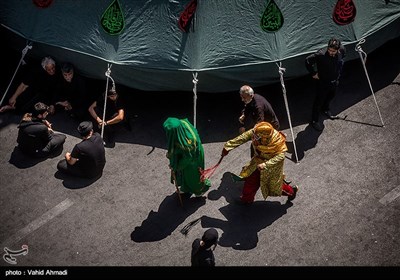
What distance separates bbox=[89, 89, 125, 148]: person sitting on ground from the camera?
8297 millimetres

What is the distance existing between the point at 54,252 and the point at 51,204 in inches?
33.4

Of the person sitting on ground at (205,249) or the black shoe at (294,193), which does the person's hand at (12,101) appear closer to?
the person sitting on ground at (205,249)

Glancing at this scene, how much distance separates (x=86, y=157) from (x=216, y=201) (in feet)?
6.76

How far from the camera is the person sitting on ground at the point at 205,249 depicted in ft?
19.8

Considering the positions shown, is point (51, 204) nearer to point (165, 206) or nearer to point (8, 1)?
point (165, 206)

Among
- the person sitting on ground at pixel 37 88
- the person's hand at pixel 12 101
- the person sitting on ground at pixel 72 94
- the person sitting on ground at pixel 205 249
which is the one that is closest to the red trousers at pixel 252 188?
the person sitting on ground at pixel 205 249

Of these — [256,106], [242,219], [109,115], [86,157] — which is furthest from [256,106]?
[86,157]

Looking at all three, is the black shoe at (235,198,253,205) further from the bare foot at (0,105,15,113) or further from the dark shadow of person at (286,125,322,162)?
the bare foot at (0,105,15,113)

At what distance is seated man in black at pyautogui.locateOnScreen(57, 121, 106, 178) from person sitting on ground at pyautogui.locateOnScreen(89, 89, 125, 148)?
67 cm

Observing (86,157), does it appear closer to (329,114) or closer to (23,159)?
(23,159)

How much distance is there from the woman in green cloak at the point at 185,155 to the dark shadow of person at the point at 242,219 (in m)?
0.44

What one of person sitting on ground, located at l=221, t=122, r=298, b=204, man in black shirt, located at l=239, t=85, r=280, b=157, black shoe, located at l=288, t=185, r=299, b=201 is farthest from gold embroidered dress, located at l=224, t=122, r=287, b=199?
man in black shirt, located at l=239, t=85, r=280, b=157

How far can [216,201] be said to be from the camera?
25.3ft
